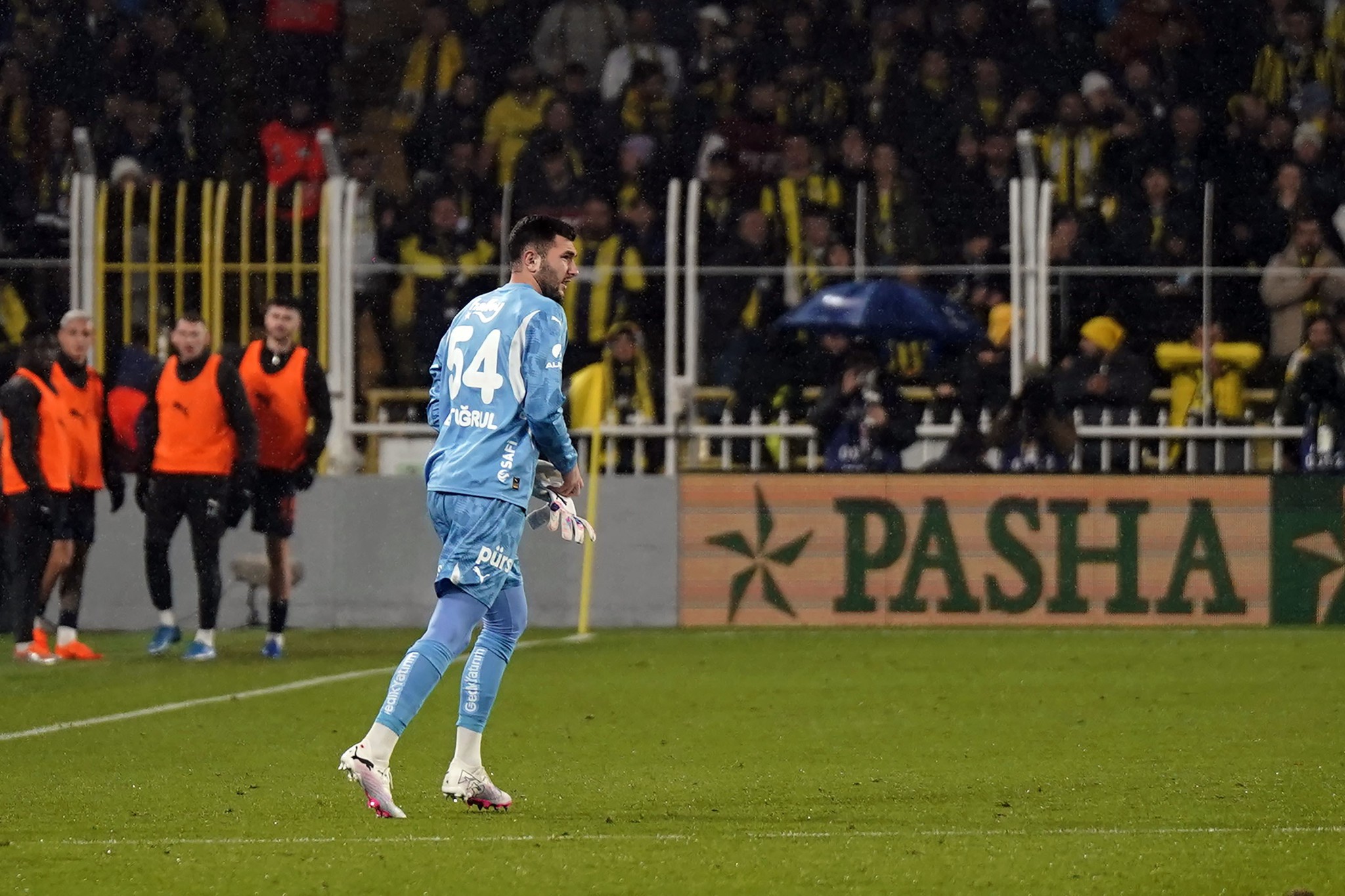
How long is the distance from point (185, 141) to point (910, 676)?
11083mm

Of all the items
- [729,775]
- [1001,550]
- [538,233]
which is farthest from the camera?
[1001,550]

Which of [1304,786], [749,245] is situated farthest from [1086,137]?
[1304,786]

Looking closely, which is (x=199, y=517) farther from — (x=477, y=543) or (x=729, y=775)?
(x=477, y=543)

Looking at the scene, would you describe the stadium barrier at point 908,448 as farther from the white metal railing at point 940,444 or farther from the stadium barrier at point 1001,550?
the stadium barrier at point 1001,550

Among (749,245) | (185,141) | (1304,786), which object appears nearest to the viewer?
(1304,786)

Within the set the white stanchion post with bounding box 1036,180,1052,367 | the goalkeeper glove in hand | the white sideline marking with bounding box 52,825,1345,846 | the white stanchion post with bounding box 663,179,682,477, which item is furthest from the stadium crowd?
the white sideline marking with bounding box 52,825,1345,846

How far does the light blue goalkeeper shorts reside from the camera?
7461mm

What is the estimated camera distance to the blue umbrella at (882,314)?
16594 mm

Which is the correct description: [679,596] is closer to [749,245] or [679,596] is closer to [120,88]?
[749,245]

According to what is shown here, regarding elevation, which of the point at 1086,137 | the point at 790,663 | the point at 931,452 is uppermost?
the point at 1086,137

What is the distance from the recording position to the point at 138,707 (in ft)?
37.8

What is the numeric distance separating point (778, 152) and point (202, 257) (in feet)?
18.6

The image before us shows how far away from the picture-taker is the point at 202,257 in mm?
A: 16500

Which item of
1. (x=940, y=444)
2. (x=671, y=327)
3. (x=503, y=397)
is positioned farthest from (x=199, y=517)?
(x=503, y=397)
